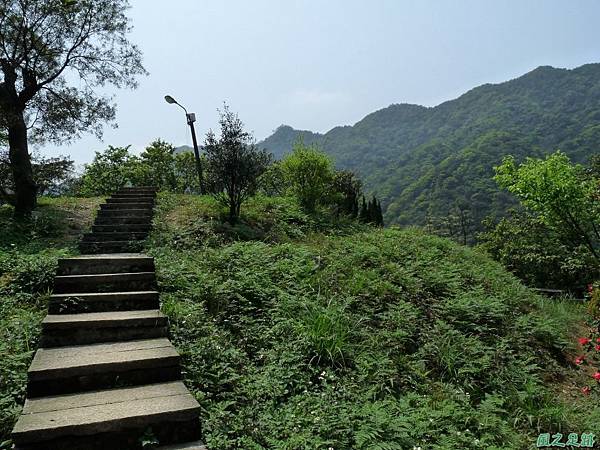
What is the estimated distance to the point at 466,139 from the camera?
9612 cm

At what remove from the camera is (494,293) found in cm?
780

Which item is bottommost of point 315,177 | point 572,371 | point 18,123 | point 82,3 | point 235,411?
point 572,371

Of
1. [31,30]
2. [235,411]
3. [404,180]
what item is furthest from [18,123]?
[404,180]

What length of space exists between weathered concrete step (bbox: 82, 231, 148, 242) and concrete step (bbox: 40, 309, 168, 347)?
11.9 feet

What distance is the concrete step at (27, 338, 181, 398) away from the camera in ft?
10.9

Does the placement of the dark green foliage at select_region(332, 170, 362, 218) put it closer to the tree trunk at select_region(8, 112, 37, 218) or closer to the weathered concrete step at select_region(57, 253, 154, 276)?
the tree trunk at select_region(8, 112, 37, 218)

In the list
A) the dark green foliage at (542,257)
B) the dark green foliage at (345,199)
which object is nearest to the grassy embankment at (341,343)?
the dark green foliage at (345,199)

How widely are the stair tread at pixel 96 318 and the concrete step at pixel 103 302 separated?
125 millimetres

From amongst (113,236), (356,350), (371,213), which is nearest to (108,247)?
(113,236)

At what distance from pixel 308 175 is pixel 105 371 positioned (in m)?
11.1

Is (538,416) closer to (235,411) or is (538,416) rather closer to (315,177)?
(235,411)

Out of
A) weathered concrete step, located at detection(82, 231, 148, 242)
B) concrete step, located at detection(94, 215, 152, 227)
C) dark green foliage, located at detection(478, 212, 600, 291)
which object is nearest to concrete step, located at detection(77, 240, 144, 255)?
weathered concrete step, located at detection(82, 231, 148, 242)

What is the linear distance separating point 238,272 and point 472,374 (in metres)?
3.64

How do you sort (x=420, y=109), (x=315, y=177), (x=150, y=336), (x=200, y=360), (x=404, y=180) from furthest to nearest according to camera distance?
(x=420, y=109)
(x=404, y=180)
(x=315, y=177)
(x=150, y=336)
(x=200, y=360)
